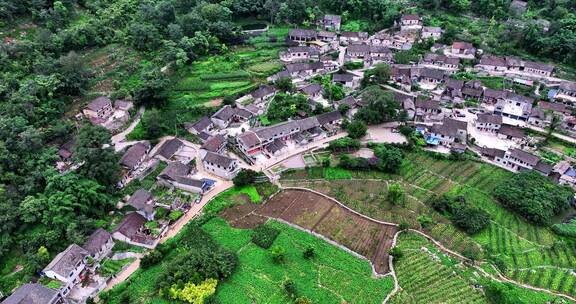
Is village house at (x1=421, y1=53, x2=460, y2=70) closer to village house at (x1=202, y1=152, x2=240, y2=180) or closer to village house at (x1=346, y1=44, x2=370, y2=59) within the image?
village house at (x1=346, y1=44, x2=370, y2=59)

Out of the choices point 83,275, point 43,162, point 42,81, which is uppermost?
point 42,81

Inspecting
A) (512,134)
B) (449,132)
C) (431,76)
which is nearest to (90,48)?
(431,76)

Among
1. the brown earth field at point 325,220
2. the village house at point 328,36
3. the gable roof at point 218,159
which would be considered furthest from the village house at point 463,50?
the gable roof at point 218,159

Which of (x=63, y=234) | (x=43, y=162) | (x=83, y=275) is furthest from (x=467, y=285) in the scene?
(x=43, y=162)

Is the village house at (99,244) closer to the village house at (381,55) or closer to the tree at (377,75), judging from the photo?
the tree at (377,75)

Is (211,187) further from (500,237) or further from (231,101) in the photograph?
(500,237)

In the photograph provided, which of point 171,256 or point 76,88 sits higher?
→ point 76,88

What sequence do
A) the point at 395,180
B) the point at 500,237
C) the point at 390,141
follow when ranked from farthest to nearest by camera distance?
the point at 390,141, the point at 395,180, the point at 500,237
